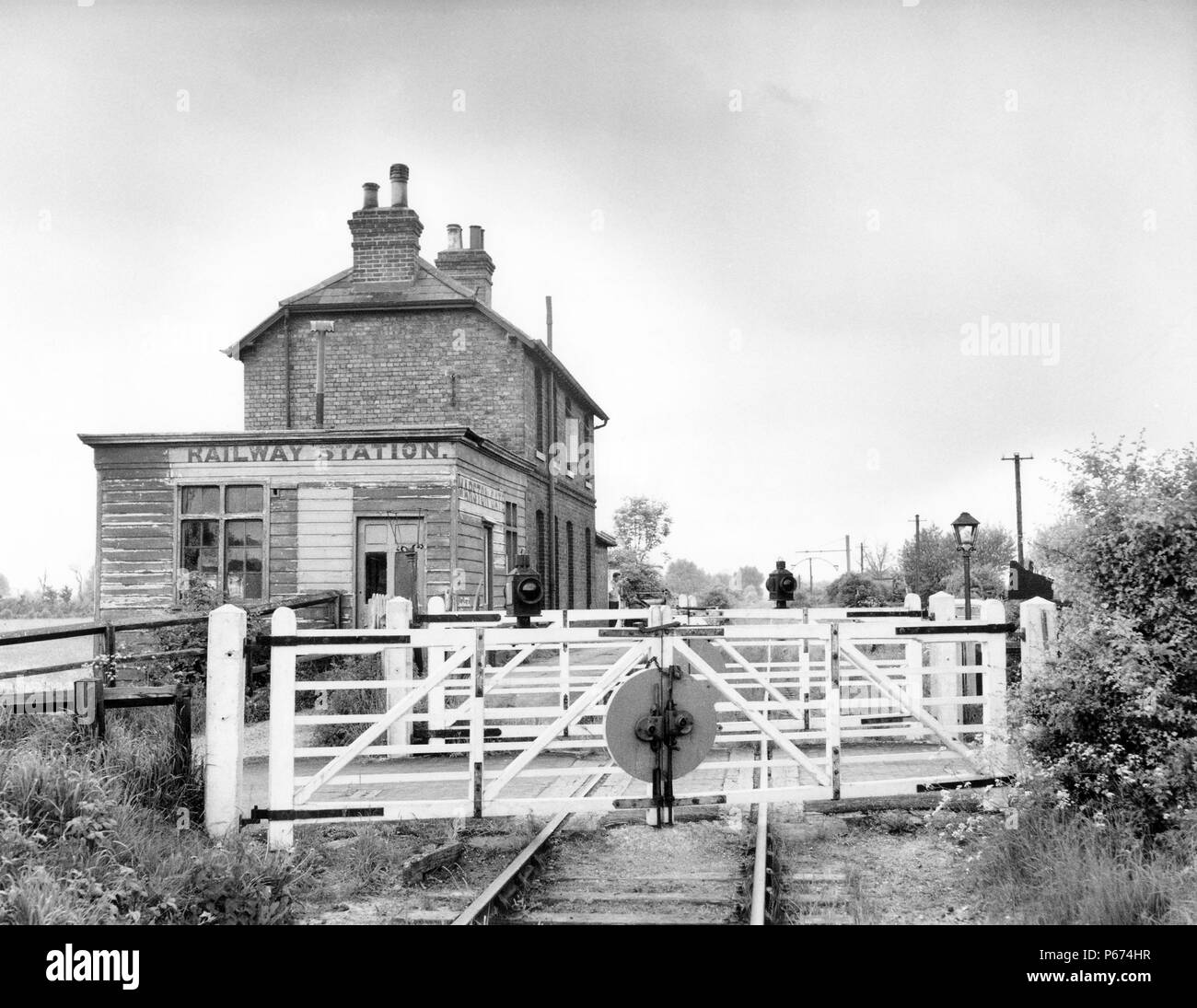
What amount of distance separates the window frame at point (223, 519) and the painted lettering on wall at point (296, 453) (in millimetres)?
337

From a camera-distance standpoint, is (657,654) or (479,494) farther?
(479,494)

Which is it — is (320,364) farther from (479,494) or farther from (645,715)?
(645,715)

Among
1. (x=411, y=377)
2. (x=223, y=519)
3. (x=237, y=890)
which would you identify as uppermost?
(x=411, y=377)

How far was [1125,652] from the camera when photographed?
5582 millimetres

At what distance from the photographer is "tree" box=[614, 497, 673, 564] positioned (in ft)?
184

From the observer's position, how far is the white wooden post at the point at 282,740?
19.5ft

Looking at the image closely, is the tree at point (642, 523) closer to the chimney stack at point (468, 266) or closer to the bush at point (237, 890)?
the chimney stack at point (468, 266)

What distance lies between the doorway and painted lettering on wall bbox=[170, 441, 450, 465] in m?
1.02

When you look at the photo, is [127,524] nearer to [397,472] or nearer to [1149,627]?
[397,472]

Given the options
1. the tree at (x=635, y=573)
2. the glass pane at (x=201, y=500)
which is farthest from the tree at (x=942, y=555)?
the glass pane at (x=201, y=500)

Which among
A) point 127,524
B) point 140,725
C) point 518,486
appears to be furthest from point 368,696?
point 518,486

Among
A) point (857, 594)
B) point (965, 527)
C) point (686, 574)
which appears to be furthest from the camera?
point (686, 574)

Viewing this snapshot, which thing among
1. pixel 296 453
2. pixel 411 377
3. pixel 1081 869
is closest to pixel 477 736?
pixel 1081 869

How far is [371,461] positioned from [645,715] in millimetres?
11736
